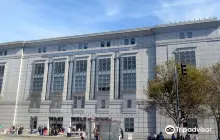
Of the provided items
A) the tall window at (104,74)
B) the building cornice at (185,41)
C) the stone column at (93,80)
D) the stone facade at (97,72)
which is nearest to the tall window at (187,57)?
the stone facade at (97,72)

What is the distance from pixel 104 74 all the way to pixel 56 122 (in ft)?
42.3

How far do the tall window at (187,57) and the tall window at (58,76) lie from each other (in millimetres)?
22248

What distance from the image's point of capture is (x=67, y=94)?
1837 inches

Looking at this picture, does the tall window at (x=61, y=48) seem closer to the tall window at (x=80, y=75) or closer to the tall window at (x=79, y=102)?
the tall window at (x=80, y=75)

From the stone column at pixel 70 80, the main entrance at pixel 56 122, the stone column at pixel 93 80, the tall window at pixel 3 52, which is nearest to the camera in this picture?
the stone column at pixel 93 80

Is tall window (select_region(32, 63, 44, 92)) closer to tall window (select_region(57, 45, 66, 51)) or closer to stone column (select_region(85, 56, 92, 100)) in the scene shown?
tall window (select_region(57, 45, 66, 51))

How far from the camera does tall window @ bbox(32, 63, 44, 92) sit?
49.0 meters

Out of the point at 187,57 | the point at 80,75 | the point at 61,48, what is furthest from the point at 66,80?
→ the point at 187,57

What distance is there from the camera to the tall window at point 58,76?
4763 centimetres

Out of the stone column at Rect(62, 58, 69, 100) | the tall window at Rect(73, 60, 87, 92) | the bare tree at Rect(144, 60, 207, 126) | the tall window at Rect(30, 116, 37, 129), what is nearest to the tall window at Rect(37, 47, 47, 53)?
the stone column at Rect(62, 58, 69, 100)

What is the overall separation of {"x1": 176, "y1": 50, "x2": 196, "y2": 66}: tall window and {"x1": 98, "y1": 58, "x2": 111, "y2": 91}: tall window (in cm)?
1276

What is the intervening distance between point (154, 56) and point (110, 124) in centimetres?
1924

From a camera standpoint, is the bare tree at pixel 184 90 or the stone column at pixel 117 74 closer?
the bare tree at pixel 184 90

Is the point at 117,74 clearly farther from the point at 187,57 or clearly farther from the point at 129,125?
the point at 187,57
